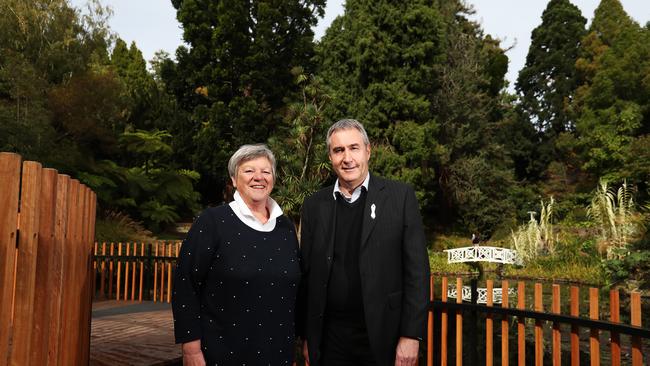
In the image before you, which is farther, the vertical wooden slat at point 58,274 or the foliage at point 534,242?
the foliage at point 534,242

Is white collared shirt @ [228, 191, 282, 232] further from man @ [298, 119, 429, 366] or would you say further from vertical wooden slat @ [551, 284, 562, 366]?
vertical wooden slat @ [551, 284, 562, 366]

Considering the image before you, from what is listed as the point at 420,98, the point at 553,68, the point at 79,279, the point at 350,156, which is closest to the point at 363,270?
the point at 350,156

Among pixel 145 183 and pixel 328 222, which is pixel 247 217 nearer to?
pixel 328 222

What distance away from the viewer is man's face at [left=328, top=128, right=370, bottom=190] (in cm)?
266

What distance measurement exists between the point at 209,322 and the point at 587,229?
80.9 ft

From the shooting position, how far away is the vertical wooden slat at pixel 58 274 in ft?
8.58

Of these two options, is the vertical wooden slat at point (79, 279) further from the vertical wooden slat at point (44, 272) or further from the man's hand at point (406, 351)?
the man's hand at point (406, 351)

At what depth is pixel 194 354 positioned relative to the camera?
8.20ft

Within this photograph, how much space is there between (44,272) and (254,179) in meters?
1.09

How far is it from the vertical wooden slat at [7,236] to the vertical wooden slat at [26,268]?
81mm

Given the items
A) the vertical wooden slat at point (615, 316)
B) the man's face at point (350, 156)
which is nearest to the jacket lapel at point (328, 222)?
the man's face at point (350, 156)

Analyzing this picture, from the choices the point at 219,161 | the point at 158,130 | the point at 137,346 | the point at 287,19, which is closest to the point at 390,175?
the point at 219,161

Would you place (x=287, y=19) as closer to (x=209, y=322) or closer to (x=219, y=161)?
(x=219, y=161)

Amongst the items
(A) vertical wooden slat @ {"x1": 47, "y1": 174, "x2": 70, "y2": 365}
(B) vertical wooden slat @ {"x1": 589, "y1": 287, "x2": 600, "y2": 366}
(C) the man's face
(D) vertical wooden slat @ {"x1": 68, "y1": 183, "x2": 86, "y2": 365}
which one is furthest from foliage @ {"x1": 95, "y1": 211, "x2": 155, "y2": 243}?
(B) vertical wooden slat @ {"x1": 589, "y1": 287, "x2": 600, "y2": 366}
